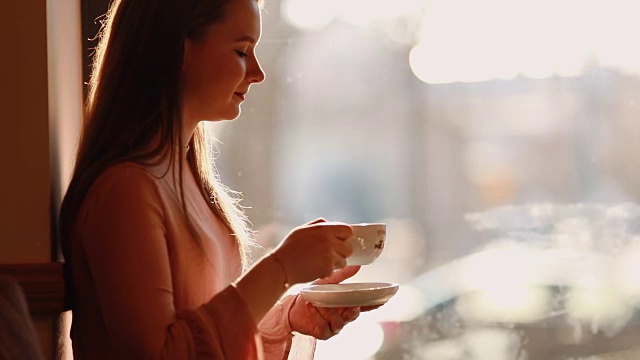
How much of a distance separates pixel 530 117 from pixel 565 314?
424 mm

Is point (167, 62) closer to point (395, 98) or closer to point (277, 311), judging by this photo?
point (277, 311)

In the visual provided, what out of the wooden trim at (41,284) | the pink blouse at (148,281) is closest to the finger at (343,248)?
the pink blouse at (148,281)

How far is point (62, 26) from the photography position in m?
1.59

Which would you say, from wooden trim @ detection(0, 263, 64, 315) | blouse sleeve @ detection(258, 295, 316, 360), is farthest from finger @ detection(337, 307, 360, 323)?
wooden trim @ detection(0, 263, 64, 315)

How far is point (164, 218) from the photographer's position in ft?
4.14

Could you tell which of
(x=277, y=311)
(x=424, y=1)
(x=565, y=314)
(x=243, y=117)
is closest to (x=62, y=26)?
(x=243, y=117)

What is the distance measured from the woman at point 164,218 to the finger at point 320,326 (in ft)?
0.19

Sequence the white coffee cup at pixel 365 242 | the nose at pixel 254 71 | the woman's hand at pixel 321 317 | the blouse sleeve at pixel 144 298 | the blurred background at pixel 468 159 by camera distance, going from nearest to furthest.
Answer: the blouse sleeve at pixel 144 298
the white coffee cup at pixel 365 242
the nose at pixel 254 71
the woman's hand at pixel 321 317
the blurred background at pixel 468 159

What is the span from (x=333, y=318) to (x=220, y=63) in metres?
0.48

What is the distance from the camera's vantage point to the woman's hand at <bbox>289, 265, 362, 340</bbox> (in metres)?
1.51

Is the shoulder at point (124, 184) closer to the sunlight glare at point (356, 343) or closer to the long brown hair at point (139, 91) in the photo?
the long brown hair at point (139, 91)

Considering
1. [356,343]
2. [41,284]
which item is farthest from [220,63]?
[356,343]

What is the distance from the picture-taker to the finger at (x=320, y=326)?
1.52 meters

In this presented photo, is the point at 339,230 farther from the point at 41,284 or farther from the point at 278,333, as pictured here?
the point at 41,284
